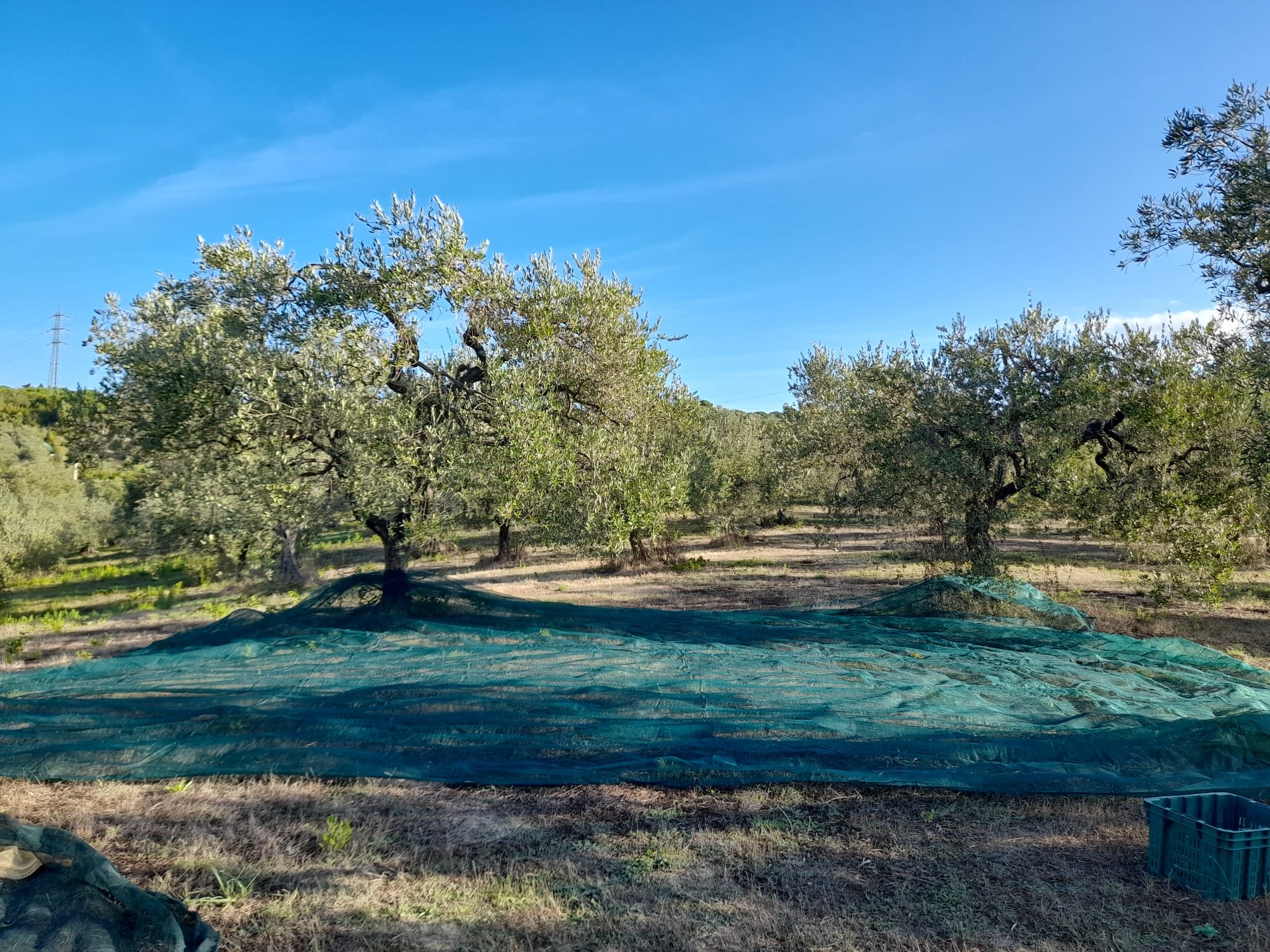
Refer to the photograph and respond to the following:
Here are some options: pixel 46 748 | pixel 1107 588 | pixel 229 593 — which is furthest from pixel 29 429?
pixel 1107 588

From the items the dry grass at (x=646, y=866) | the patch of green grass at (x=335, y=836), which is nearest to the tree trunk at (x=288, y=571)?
the dry grass at (x=646, y=866)

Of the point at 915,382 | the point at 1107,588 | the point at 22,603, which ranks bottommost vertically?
the point at 22,603

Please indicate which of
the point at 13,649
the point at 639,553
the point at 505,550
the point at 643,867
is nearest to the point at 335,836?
the point at 643,867

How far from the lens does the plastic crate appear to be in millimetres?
4066

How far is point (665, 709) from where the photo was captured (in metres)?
6.75

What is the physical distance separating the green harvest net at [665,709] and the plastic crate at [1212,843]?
0.41m

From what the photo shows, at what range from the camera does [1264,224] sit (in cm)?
852

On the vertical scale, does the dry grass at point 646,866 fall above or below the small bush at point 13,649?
above

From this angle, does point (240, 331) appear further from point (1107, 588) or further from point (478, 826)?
point (1107, 588)

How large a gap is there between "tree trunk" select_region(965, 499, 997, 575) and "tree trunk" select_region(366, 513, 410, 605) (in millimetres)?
10517

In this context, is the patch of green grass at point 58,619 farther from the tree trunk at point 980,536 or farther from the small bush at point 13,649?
the tree trunk at point 980,536

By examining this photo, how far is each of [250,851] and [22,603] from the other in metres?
23.1

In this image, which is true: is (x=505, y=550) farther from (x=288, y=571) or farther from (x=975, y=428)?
(x=975, y=428)

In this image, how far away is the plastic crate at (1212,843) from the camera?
4.07 metres
